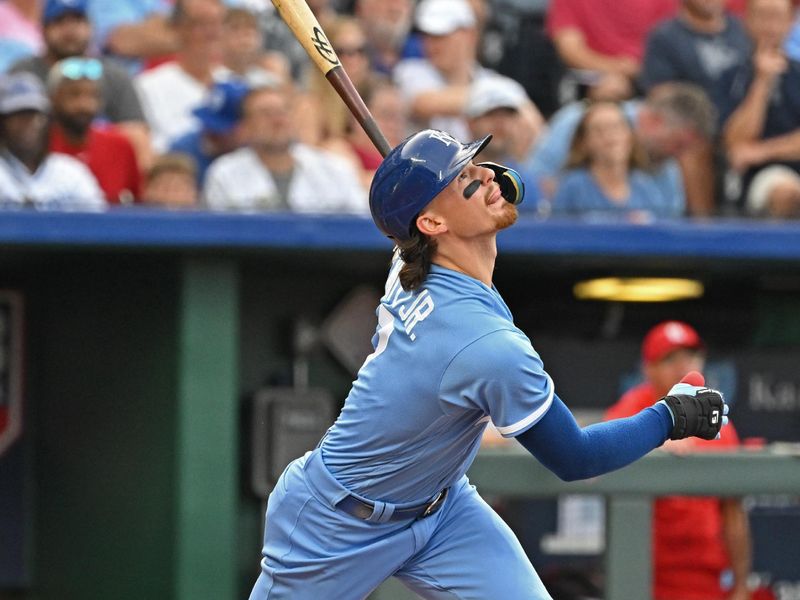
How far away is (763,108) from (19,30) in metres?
3.75

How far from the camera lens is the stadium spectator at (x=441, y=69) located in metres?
7.88

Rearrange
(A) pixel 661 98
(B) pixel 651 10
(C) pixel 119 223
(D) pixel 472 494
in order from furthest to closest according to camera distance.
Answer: (B) pixel 651 10 → (A) pixel 661 98 → (C) pixel 119 223 → (D) pixel 472 494

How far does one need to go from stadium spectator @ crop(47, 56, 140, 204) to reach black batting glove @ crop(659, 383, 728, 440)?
3.46 m

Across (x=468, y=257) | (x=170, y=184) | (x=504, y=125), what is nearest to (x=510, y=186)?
(x=468, y=257)

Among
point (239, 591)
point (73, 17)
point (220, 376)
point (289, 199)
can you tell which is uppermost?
point (73, 17)

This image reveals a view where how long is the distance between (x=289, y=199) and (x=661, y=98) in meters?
1.96

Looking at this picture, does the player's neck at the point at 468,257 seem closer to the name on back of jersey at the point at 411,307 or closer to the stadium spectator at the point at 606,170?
the name on back of jersey at the point at 411,307

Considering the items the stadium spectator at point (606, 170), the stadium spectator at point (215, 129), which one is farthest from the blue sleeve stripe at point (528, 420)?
the stadium spectator at point (215, 129)

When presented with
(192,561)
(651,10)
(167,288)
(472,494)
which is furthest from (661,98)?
(472,494)

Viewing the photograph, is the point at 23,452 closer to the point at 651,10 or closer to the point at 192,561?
the point at 192,561

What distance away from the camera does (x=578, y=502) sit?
269 inches

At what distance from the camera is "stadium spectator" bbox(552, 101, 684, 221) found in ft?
22.4

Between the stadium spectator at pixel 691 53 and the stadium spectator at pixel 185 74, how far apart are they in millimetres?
2207

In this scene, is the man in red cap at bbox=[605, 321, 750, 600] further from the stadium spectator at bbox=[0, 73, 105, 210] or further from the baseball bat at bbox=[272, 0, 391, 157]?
the stadium spectator at bbox=[0, 73, 105, 210]
